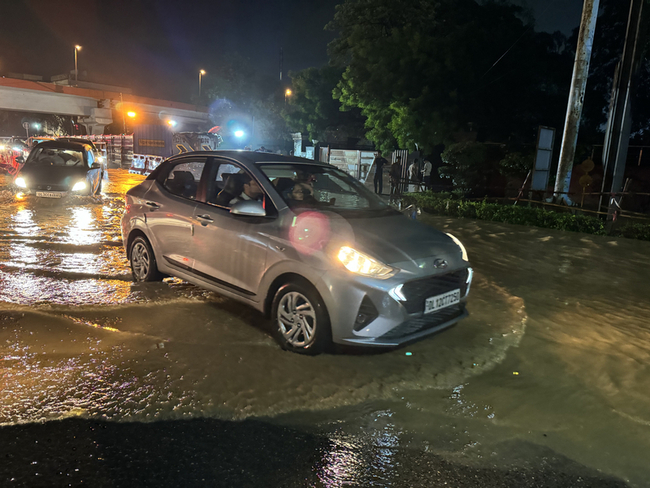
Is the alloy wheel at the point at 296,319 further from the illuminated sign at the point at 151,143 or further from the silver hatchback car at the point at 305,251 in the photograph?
the illuminated sign at the point at 151,143

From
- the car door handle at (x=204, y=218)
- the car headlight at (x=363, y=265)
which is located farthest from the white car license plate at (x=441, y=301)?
the car door handle at (x=204, y=218)

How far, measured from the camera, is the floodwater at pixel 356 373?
3.21 m

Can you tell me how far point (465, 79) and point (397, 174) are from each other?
469 centimetres

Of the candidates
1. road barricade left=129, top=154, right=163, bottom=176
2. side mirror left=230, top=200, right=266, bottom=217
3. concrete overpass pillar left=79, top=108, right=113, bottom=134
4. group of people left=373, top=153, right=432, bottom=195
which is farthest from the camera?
concrete overpass pillar left=79, top=108, right=113, bottom=134

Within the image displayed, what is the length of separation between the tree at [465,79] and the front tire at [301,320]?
1799cm

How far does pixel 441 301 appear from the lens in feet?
13.8

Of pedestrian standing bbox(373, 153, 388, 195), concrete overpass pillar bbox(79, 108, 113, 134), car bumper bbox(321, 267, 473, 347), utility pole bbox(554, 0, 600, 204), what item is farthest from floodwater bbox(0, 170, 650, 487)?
concrete overpass pillar bbox(79, 108, 113, 134)

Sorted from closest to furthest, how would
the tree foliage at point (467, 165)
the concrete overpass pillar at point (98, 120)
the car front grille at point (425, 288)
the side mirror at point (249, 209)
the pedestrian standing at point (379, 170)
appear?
1. the car front grille at point (425, 288)
2. the side mirror at point (249, 209)
3. the tree foliage at point (467, 165)
4. the pedestrian standing at point (379, 170)
5. the concrete overpass pillar at point (98, 120)

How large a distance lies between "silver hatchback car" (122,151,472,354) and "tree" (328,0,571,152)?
16696 mm

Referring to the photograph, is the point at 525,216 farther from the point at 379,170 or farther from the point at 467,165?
the point at 379,170

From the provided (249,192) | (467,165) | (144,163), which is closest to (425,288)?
(249,192)

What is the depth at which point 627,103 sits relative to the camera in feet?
47.0

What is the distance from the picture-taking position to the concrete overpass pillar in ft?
155

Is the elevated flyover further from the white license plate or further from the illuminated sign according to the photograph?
the white license plate
